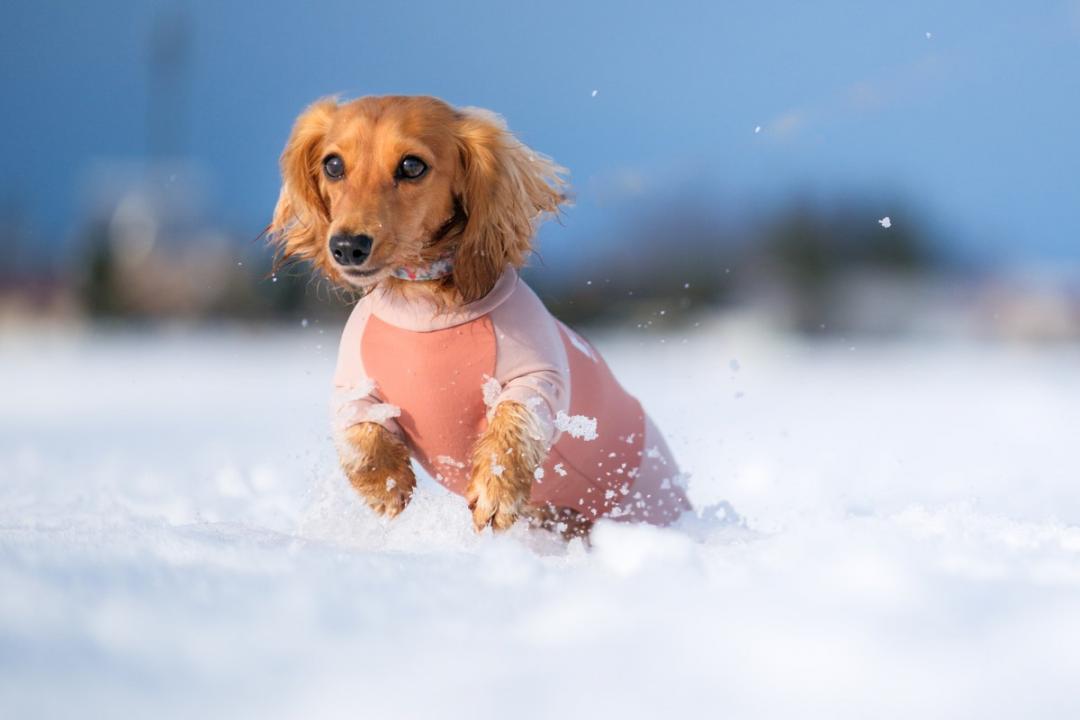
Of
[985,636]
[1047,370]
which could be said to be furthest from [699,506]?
[1047,370]

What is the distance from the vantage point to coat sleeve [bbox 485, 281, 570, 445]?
→ 10.3ft

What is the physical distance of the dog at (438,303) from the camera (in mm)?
3102

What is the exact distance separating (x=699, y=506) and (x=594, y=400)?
1.31 meters

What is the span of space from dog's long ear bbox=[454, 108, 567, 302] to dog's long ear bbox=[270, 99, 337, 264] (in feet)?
1.35

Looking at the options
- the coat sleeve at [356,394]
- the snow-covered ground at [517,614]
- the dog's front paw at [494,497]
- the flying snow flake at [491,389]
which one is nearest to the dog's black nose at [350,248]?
the coat sleeve at [356,394]

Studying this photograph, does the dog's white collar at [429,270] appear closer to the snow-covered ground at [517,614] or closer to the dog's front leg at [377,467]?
the dog's front leg at [377,467]

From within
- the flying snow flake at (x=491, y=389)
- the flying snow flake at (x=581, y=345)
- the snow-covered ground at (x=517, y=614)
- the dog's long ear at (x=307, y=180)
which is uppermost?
the dog's long ear at (x=307, y=180)

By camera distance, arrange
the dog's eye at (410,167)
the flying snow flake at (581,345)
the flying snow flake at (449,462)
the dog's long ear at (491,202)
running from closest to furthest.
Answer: the dog's eye at (410,167), the dog's long ear at (491,202), the flying snow flake at (449,462), the flying snow flake at (581,345)

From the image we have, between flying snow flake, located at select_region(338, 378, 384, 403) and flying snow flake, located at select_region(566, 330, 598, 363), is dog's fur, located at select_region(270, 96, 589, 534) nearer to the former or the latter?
flying snow flake, located at select_region(338, 378, 384, 403)

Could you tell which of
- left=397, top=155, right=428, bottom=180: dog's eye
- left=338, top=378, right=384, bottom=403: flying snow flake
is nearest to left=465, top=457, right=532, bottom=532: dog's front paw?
left=338, top=378, right=384, bottom=403: flying snow flake

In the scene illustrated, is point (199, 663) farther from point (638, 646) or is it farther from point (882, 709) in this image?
point (882, 709)

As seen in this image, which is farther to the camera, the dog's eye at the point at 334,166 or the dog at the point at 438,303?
the dog's eye at the point at 334,166

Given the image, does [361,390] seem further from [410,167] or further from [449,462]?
[410,167]

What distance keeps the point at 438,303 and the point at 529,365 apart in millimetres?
308
